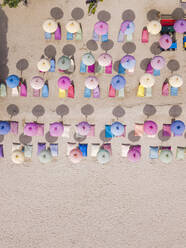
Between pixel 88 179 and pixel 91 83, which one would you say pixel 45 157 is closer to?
pixel 88 179

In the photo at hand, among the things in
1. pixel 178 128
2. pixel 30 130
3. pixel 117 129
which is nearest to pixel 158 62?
pixel 178 128

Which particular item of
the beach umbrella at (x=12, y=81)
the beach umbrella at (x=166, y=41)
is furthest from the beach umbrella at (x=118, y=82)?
the beach umbrella at (x=12, y=81)

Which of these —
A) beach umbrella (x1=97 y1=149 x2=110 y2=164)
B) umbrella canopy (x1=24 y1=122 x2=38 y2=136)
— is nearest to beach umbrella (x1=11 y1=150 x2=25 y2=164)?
umbrella canopy (x1=24 y1=122 x2=38 y2=136)

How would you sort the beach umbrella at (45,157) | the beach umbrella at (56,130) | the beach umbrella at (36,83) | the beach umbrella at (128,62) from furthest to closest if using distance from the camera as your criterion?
the beach umbrella at (45,157) < the beach umbrella at (56,130) < the beach umbrella at (36,83) < the beach umbrella at (128,62)

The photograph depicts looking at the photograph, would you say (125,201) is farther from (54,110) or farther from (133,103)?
(54,110)

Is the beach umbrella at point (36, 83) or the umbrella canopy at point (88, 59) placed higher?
the umbrella canopy at point (88, 59)

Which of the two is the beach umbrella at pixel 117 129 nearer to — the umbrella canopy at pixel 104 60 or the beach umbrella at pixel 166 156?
the beach umbrella at pixel 166 156

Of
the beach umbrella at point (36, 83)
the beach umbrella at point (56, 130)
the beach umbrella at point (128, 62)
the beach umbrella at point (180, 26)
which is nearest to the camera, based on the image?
the beach umbrella at point (180, 26)
